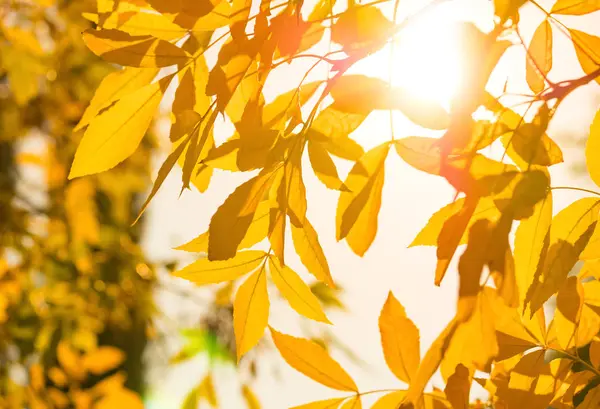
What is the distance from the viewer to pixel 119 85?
22.6 inches

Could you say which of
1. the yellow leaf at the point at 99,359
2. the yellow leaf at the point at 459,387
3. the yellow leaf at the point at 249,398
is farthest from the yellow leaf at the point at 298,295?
the yellow leaf at the point at 99,359

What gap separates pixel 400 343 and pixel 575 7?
31 centimetres

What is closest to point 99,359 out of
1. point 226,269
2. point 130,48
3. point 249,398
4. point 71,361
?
point 71,361

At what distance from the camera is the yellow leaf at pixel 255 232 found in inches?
21.3

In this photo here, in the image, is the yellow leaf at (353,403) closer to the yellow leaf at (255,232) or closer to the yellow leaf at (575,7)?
the yellow leaf at (255,232)

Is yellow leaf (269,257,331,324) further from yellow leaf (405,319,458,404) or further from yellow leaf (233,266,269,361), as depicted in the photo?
yellow leaf (405,319,458,404)

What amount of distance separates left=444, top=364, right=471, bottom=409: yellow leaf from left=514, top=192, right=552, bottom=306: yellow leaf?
3.3 inches

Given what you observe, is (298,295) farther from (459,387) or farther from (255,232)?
(459,387)

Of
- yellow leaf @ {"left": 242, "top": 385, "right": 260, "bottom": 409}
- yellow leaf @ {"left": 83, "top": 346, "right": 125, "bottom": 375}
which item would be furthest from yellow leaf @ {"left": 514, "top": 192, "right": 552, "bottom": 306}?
yellow leaf @ {"left": 83, "top": 346, "right": 125, "bottom": 375}

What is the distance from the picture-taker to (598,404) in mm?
487

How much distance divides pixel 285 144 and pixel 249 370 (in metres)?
1.57

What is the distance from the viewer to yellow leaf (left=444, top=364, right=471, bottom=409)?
43cm

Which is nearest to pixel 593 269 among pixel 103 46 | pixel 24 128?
pixel 103 46

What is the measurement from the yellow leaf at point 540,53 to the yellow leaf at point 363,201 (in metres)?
0.13
